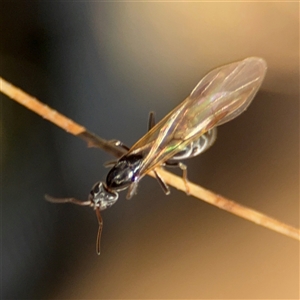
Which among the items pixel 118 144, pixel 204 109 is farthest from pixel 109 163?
pixel 204 109

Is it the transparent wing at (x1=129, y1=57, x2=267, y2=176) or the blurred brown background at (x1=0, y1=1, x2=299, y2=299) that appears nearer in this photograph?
the transparent wing at (x1=129, y1=57, x2=267, y2=176)

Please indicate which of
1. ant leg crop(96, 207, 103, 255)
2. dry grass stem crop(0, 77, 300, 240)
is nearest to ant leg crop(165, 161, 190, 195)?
dry grass stem crop(0, 77, 300, 240)

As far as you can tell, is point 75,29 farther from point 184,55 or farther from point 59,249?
point 59,249

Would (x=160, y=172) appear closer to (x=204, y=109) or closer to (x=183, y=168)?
(x=183, y=168)

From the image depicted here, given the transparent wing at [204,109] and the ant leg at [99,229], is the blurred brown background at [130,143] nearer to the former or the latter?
the ant leg at [99,229]

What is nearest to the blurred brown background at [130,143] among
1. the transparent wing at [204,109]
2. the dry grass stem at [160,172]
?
the dry grass stem at [160,172]

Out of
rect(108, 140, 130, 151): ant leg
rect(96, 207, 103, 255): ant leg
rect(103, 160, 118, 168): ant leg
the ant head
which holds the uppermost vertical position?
rect(108, 140, 130, 151): ant leg

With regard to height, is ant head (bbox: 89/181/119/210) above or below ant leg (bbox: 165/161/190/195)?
below

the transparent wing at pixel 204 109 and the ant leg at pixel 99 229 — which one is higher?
the transparent wing at pixel 204 109

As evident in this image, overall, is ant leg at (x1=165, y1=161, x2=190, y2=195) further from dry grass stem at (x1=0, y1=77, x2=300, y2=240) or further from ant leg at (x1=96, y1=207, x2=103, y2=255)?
ant leg at (x1=96, y1=207, x2=103, y2=255)
